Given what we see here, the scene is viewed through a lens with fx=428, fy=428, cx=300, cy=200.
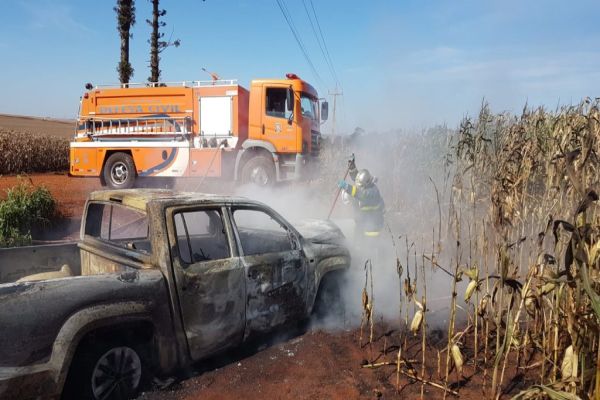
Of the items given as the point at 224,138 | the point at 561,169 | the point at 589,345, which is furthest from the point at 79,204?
the point at 589,345

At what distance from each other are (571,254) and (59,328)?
2.96 meters

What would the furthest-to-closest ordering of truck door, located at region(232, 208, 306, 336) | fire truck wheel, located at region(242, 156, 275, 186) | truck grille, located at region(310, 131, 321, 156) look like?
truck grille, located at region(310, 131, 321, 156), fire truck wheel, located at region(242, 156, 275, 186), truck door, located at region(232, 208, 306, 336)

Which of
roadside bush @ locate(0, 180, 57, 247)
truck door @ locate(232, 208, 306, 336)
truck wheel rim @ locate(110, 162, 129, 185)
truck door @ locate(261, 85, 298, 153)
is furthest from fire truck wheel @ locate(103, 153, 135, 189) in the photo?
truck door @ locate(232, 208, 306, 336)

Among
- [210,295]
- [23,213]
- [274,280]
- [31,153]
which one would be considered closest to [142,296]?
[210,295]

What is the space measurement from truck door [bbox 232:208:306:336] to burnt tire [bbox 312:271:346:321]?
15.9 inches

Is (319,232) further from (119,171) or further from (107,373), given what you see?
(119,171)

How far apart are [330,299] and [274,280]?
1052mm

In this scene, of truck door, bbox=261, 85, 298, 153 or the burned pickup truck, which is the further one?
truck door, bbox=261, 85, 298, 153

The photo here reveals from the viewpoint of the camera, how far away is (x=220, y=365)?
375cm

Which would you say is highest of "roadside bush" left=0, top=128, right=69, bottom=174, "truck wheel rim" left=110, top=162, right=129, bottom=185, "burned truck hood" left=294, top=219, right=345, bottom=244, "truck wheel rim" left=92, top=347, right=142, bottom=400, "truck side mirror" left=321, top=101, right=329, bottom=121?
"truck side mirror" left=321, top=101, right=329, bottom=121

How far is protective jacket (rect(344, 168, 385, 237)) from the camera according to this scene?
6703mm

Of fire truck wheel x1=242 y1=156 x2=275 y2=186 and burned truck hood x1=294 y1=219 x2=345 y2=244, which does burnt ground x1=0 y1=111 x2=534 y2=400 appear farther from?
fire truck wheel x1=242 y1=156 x2=275 y2=186

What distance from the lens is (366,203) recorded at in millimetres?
6734

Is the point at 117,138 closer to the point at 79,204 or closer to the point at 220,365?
the point at 79,204
